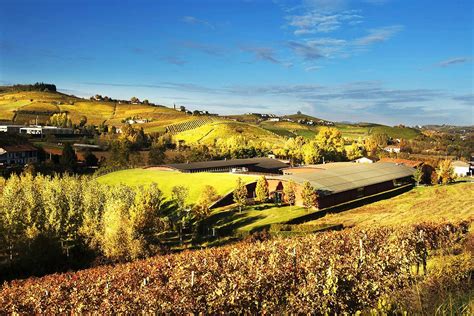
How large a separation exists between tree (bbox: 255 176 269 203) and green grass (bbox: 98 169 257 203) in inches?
298

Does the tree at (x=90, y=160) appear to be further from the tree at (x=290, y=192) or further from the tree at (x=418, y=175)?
the tree at (x=418, y=175)

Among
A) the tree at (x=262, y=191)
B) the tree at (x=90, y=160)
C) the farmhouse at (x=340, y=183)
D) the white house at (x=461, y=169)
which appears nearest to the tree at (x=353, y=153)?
the white house at (x=461, y=169)

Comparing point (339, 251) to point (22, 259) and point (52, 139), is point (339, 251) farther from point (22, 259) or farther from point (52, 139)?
point (52, 139)

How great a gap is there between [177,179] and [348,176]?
1370 inches

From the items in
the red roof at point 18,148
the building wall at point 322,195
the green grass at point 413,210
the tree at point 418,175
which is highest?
the red roof at point 18,148

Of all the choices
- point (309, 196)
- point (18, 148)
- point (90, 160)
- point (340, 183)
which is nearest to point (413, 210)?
point (309, 196)

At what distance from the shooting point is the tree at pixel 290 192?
63125mm

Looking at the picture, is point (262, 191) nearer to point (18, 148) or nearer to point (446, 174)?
point (446, 174)

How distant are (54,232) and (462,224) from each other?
41571 mm

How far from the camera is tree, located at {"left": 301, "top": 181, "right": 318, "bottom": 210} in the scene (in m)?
59.5

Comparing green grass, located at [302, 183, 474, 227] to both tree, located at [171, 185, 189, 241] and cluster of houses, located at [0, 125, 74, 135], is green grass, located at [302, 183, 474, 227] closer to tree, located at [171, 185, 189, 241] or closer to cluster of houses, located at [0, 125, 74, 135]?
tree, located at [171, 185, 189, 241]

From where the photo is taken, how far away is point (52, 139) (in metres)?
148

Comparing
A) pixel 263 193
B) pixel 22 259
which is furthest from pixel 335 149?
pixel 22 259

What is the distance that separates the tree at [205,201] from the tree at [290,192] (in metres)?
12.3
